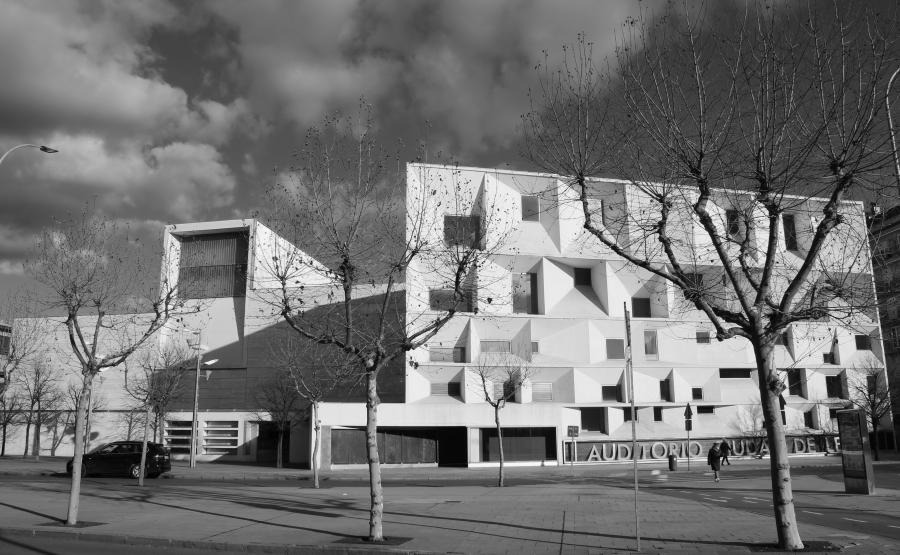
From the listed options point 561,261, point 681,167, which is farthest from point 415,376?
point 681,167

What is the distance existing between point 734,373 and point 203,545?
45163 mm

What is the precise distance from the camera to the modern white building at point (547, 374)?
139 ft

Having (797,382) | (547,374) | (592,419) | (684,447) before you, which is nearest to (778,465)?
(547,374)

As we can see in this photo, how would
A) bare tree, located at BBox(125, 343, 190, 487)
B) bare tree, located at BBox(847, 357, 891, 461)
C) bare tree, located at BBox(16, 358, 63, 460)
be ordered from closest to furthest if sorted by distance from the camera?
bare tree, located at BBox(125, 343, 190, 487), bare tree, located at BBox(847, 357, 891, 461), bare tree, located at BBox(16, 358, 63, 460)

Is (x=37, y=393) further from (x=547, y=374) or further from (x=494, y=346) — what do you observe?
(x=547, y=374)

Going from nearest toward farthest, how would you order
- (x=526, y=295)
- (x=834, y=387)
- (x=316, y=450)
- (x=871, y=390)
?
(x=316, y=450), (x=871, y=390), (x=526, y=295), (x=834, y=387)

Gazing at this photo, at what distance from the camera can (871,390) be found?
46.4 metres

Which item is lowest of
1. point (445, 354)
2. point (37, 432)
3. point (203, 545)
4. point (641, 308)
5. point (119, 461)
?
point (203, 545)

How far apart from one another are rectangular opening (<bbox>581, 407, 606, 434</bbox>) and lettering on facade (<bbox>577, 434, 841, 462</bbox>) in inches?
65.7

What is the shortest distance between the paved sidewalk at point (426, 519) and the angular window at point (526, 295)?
74.2ft

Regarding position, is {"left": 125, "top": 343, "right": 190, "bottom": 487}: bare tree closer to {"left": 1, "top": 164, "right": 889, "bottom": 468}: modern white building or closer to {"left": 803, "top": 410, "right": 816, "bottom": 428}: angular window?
{"left": 1, "top": 164, "right": 889, "bottom": 468}: modern white building

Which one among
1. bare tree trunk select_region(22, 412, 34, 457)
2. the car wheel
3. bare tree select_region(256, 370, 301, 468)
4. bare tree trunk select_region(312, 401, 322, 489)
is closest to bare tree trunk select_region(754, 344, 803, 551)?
bare tree trunk select_region(312, 401, 322, 489)

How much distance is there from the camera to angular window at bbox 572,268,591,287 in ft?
161

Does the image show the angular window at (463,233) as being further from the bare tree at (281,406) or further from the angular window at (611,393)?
the angular window at (611,393)
